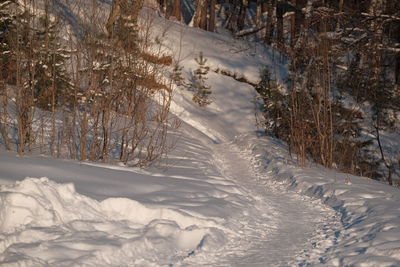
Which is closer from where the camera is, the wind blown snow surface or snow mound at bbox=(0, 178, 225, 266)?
snow mound at bbox=(0, 178, 225, 266)

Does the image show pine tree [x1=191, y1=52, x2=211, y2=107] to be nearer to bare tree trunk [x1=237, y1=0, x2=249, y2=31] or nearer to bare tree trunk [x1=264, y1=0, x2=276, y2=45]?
bare tree trunk [x1=264, y1=0, x2=276, y2=45]

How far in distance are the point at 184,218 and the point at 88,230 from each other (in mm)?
1184

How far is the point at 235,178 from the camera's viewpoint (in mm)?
8953

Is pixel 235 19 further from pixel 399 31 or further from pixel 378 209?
pixel 378 209

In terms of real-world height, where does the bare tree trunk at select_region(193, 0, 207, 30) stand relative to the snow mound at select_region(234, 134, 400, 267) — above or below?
above

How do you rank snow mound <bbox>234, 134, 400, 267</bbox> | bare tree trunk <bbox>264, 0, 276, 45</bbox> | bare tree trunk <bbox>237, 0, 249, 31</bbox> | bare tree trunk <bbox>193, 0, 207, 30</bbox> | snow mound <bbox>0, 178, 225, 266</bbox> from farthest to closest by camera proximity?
bare tree trunk <bbox>237, 0, 249, 31</bbox>, bare tree trunk <bbox>193, 0, 207, 30</bbox>, bare tree trunk <bbox>264, 0, 276, 45</bbox>, snow mound <bbox>234, 134, 400, 267</bbox>, snow mound <bbox>0, 178, 225, 266</bbox>

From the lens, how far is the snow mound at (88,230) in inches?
140

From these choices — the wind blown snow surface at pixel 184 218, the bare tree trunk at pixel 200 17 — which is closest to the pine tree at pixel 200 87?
the bare tree trunk at pixel 200 17

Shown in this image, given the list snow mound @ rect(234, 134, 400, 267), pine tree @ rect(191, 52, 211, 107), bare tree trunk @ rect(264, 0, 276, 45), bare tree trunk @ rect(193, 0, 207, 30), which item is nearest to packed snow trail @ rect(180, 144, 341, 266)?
snow mound @ rect(234, 134, 400, 267)

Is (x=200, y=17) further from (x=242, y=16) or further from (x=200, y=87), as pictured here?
(x=200, y=87)

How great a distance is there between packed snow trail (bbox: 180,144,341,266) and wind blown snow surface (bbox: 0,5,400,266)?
0.01m

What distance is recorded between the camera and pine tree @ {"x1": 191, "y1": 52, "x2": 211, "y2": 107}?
1980 centimetres

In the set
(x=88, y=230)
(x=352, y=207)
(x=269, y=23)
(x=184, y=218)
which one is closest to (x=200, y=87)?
(x=269, y=23)

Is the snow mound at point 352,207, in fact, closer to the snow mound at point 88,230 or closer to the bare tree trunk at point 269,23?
the snow mound at point 88,230
